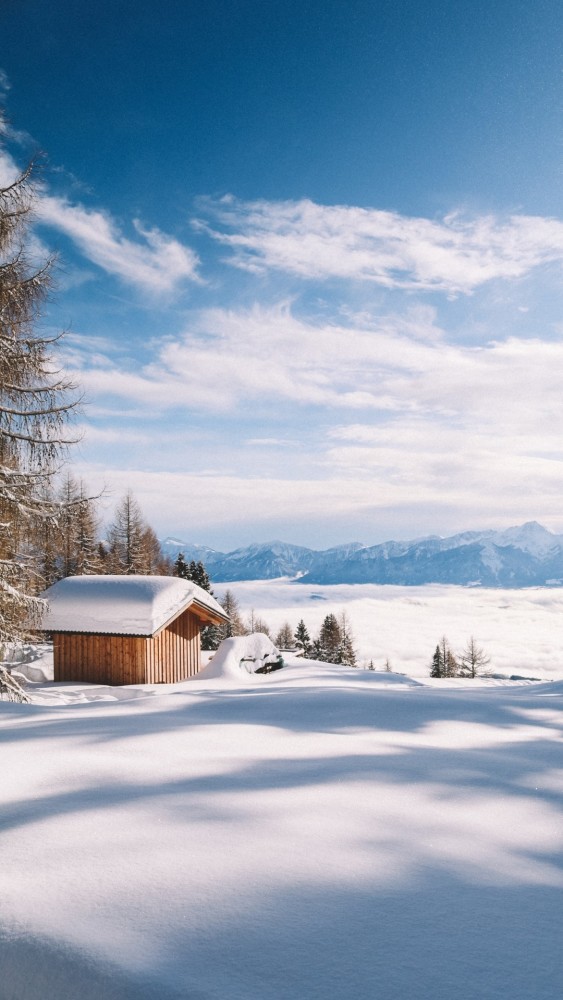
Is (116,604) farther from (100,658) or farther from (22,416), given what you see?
(22,416)

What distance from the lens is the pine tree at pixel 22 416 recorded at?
32.7ft

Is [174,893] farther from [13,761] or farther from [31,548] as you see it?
[31,548]

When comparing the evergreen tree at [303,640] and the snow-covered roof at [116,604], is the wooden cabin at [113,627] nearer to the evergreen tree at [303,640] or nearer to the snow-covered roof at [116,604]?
the snow-covered roof at [116,604]

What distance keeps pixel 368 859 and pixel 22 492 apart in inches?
369

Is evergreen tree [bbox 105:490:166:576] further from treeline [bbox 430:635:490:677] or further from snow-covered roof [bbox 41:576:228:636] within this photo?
treeline [bbox 430:635:490:677]

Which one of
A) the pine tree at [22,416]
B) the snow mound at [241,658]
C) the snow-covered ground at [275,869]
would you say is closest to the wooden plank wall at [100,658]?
the snow mound at [241,658]

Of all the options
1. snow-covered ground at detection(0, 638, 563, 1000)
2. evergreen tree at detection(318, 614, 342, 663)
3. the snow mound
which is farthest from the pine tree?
evergreen tree at detection(318, 614, 342, 663)

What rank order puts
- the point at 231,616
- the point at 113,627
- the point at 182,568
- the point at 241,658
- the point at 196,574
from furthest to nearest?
the point at 231,616
the point at 182,568
the point at 196,574
the point at 241,658
the point at 113,627

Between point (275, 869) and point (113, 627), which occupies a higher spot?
point (275, 869)

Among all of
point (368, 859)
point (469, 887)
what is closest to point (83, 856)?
point (368, 859)

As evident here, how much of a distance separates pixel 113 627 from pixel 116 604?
71 cm

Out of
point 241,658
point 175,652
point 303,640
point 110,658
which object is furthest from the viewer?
point 303,640

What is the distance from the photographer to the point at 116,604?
17375 mm

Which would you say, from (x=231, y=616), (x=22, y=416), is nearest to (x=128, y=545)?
(x=231, y=616)
